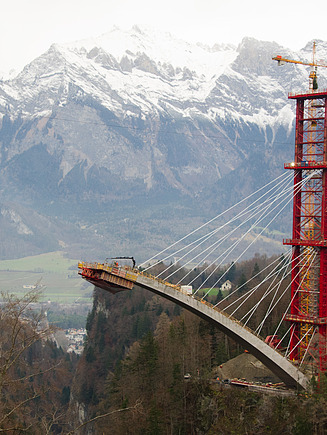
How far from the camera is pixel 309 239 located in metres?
51.3

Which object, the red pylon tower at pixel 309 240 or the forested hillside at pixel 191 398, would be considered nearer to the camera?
the forested hillside at pixel 191 398

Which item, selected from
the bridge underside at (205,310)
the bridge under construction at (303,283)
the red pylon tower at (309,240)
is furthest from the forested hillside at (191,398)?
the red pylon tower at (309,240)

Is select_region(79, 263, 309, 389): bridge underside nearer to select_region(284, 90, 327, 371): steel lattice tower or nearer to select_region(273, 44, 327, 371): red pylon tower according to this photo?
select_region(273, 44, 327, 371): red pylon tower

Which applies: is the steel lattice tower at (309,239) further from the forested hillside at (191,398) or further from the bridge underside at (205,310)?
the forested hillside at (191,398)

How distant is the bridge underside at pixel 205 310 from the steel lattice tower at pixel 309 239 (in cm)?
191

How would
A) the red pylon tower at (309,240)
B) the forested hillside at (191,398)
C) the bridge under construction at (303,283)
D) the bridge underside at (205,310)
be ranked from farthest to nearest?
the red pylon tower at (309,240) → the bridge under construction at (303,283) → the bridge underside at (205,310) → the forested hillside at (191,398)

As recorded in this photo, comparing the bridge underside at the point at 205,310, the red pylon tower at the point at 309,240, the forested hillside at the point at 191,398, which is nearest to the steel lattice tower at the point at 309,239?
the red pylon tower at the point at 309,240

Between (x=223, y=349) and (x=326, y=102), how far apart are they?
19.6m

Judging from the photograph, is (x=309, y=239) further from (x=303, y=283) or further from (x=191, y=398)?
(x=191, y=398)

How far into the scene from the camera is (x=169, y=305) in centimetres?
11144

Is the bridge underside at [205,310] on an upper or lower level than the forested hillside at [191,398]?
upper

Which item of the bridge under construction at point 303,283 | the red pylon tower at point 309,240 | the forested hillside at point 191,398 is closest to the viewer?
the forested hillside at point 191,398

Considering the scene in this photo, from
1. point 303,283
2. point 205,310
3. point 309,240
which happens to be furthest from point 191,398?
point 309,240

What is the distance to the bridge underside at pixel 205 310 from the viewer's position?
47.2 meters
